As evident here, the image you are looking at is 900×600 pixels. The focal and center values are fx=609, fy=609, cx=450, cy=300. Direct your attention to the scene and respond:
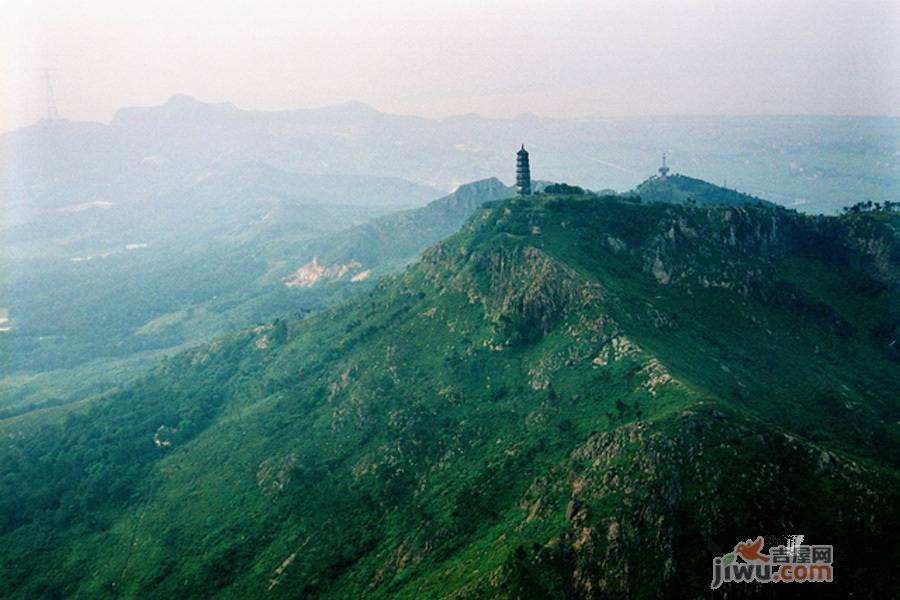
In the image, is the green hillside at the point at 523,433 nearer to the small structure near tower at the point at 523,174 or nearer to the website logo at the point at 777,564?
the website logo at the point at 777,564

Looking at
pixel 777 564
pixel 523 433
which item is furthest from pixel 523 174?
pixel 777 564

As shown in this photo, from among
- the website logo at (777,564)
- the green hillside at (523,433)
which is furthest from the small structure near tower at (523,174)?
the website logo at (777,564)

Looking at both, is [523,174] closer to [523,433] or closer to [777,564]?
[523,433]

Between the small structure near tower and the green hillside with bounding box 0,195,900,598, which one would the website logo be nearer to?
the green hillside with bounding box 0,195,900,598

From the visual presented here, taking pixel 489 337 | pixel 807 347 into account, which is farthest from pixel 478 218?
pixel 807 347

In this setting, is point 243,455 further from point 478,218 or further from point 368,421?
point 478,218

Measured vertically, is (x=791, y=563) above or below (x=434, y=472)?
above

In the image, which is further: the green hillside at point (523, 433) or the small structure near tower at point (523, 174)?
the small structure near tower at point (523, 174)
